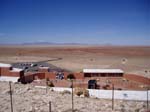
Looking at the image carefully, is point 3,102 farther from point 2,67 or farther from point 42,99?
point 2,67

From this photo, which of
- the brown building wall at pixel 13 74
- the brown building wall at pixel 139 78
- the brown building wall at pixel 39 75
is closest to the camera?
the brown building wall at pixel 13 74

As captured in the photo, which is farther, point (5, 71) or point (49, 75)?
point (49, 75)

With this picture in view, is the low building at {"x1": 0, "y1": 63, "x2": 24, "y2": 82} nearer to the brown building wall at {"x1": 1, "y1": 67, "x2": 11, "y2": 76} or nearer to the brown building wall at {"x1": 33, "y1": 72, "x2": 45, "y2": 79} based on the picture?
the brown building wall at {"x1": 1, "y1": 67, "x2": 11, "y2": 76}

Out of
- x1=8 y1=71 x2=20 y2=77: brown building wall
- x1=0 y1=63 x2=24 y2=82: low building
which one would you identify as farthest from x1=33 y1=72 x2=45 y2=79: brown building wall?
x1=8 y1=71 x2=20 y2=77: brown building wall

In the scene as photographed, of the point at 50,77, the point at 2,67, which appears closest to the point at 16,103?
the point at 2,67

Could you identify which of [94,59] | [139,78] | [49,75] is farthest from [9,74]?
[94,59]

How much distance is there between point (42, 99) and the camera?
1214cm

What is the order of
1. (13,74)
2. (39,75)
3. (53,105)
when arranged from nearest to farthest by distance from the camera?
(53,105)
(13,74)
(39,75)

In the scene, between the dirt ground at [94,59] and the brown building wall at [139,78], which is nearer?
the brown building wall at [139,78]

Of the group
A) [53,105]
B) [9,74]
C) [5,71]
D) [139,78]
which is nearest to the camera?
[53,105]

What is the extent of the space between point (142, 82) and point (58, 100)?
17373 mm

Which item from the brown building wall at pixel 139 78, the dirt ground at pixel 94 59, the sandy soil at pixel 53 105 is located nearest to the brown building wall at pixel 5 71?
the sandy soil at pixel 53 105

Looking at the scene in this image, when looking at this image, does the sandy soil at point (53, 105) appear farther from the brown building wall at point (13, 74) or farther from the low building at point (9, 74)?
the brown building wall at point (13, 74)

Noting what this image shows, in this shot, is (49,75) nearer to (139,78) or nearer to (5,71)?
(5,71)
